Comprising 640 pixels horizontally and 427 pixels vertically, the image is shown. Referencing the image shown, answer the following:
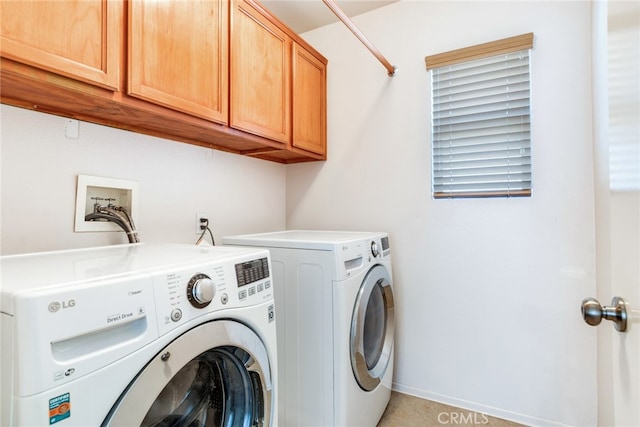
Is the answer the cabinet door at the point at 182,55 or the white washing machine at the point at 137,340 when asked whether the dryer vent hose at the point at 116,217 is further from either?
the cabinet door at the point at 182,55

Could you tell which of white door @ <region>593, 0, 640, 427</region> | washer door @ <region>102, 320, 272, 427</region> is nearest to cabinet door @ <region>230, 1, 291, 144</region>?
washer door @ <region>102, 320, 272, 427</region>

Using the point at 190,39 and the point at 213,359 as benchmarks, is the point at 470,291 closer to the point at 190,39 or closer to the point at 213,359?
the point at 213,359

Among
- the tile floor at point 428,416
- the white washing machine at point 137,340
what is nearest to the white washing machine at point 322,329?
the tile floor at point 428,416

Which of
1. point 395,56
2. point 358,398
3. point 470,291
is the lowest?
point 358,398

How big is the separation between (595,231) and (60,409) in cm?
208

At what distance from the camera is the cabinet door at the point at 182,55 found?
1130mm

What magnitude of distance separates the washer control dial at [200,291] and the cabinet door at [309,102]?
1.31m

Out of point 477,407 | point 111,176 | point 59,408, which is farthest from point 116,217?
point 477,407

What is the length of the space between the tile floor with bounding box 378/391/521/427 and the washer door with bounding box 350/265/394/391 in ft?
1.02

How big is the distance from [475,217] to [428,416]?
116cm

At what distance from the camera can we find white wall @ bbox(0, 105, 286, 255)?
112cm

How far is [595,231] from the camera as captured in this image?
5.15ft

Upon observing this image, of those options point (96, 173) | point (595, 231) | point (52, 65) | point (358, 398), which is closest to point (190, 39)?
point (52, 65)

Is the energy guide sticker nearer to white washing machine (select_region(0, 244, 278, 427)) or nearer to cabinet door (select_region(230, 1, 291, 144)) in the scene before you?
white washing machine (select_region(0, 244, 278, 427))
